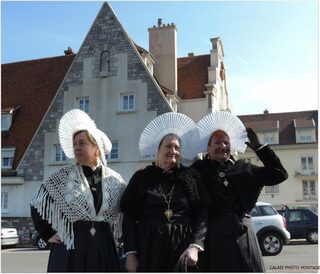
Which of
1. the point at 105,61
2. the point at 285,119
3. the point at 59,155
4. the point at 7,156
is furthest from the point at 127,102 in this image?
the point at 285,119

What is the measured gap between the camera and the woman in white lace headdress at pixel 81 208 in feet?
12.1

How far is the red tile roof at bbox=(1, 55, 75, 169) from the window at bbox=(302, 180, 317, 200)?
24.3 meters

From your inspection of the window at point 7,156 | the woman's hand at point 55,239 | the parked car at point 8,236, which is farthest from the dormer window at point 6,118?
the woman's hand at point 55,239

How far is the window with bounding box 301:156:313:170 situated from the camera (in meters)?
40.1

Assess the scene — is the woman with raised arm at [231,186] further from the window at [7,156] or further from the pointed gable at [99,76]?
the window at [7,156]

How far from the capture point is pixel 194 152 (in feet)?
13.7

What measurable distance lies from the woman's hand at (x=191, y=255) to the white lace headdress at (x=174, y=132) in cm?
94

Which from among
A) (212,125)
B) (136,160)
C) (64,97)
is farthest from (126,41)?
(212,125)

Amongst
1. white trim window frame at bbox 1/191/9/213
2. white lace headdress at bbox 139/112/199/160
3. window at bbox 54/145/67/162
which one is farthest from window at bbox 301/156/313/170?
white lace headdress at bbox 139/112/199/160

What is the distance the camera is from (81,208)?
375 centimetres

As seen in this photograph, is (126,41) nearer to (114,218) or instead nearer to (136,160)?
(136,160)

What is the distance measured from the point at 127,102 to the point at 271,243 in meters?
12.2

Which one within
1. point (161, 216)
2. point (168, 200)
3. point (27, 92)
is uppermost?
point (27, 92)

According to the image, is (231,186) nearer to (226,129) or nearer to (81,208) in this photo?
(226,129)
